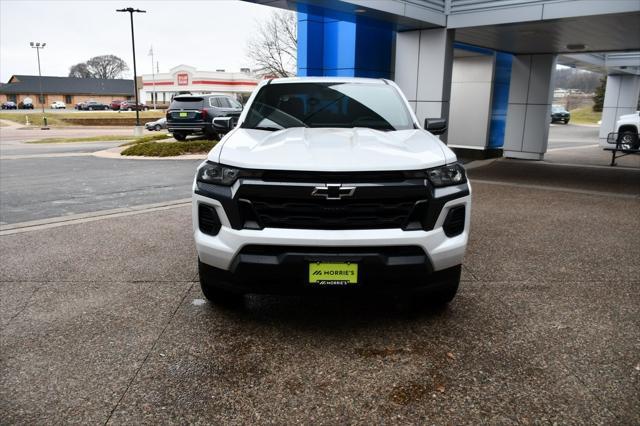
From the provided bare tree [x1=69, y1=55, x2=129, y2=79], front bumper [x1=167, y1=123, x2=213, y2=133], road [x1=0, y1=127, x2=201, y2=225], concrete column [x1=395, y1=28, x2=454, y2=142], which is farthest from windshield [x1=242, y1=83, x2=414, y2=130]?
bare tree [x1=69, y1=55, x2=129, y2=79]

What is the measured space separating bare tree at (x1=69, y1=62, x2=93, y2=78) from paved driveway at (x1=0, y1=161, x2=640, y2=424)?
12777 cm

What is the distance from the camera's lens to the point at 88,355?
11.2 ft

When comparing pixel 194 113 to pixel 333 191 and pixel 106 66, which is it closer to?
pixel 333 191

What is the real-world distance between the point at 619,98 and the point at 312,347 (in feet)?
91.4

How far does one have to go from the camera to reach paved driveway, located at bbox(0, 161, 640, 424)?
283 centimetres

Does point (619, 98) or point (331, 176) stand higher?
point (619, 98)

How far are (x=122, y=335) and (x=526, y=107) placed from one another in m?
16.0

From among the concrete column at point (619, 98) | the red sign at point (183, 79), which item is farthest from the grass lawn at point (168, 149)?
the red sign at point (183, 79)

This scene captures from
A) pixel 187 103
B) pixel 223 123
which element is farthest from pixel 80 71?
pixel 223 123

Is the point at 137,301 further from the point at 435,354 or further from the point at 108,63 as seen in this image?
the point at 108,63

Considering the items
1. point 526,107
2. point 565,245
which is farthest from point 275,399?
point 526,107

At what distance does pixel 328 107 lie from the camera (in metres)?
4.82

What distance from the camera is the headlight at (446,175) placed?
11.5 feet

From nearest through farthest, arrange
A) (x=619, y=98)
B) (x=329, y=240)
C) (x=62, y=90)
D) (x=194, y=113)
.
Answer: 1. (x=329, y=240)
2. (x=194, y=113)
3. (x=619, y=98)
4. (x=62, y=90)
